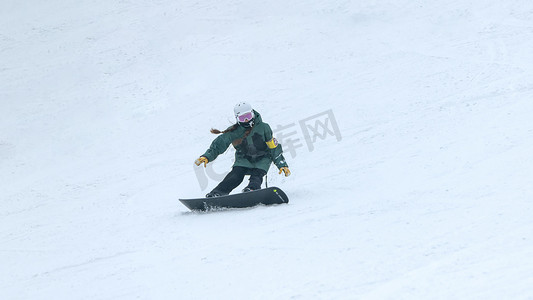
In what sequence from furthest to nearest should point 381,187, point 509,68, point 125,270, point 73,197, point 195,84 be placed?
point 195,84 < point 509,68 < point 73,197 < point 381,187 < point 125,270

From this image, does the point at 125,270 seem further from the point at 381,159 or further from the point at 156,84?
the point at 156,84

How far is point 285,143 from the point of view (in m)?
10.3

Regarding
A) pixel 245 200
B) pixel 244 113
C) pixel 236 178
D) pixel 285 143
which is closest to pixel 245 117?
pixel 244 113

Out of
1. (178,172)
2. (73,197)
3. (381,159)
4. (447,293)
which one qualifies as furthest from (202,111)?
(447,293)

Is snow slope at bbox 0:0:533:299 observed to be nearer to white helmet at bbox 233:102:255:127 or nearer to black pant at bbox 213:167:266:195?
black pant at bbox 213:167:266:195

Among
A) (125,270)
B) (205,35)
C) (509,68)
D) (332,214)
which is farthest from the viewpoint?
(205,35)

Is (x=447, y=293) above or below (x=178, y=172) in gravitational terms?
below

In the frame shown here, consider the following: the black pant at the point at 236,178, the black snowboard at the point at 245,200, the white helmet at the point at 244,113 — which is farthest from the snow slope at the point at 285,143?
the white helmet at the point at 244,113

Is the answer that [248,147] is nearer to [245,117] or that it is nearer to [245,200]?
[245,117]

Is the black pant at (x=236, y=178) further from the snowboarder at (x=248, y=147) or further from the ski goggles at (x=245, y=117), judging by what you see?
the ski goggles at (x=245, y=117)

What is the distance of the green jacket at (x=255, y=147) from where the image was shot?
291 inches

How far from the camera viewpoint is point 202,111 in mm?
12180

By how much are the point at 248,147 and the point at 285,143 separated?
2918 millimetres

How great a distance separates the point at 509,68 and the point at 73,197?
300 inches
